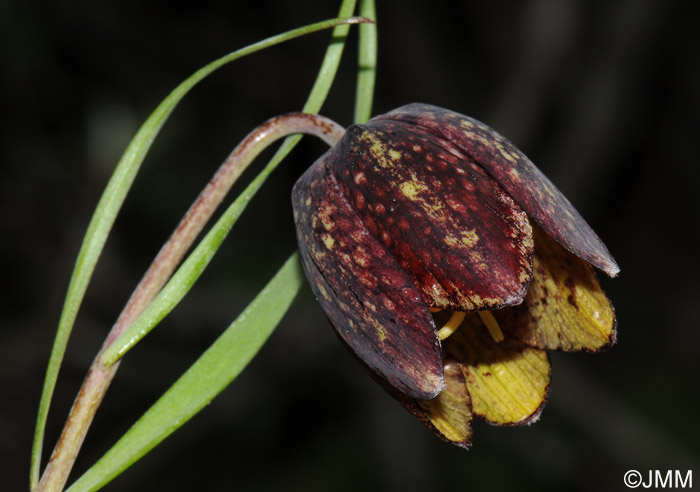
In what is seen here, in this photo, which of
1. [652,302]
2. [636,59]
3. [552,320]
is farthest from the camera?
[652,302]

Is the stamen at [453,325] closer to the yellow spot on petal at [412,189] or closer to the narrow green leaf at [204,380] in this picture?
the yellow spot on petal at [412,189]

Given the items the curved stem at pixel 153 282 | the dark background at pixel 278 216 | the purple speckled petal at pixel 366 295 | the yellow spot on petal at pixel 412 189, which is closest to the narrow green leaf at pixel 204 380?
the curved stem at pixel 153 282

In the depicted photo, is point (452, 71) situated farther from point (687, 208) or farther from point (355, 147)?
point (355, 147)

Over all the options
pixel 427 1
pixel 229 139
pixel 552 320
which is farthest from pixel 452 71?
pixel 552 320

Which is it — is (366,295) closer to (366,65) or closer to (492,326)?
(492,326)

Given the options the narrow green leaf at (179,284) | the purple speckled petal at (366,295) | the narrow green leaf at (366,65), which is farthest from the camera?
the narrow green leaf at (366,65)

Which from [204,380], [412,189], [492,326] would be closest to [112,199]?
[204,380]
